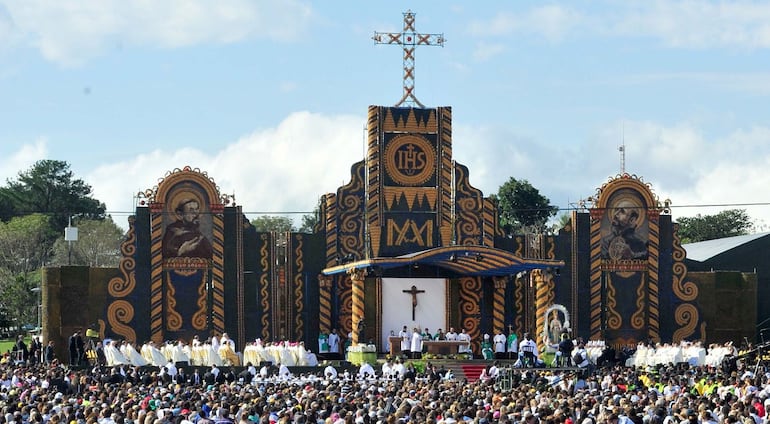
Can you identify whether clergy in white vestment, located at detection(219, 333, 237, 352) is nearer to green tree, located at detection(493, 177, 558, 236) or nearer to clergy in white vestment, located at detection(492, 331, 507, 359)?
clergy in white vestment, located at detection(492, 331, 507, 359)

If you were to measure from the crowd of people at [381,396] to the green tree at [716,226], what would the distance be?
5375 centimetres

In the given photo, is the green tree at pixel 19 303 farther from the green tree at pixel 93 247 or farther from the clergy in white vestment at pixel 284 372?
the clergy in white vestment at pixel 284 372

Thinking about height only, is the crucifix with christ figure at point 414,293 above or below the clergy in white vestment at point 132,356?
above

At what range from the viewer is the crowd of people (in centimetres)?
2606

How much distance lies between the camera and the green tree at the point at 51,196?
103750mm

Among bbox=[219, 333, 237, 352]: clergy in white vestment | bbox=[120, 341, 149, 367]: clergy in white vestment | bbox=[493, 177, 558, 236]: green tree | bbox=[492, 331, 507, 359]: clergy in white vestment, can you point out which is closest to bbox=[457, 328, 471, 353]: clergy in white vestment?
bbox=[492, 331, 507, 359]: clergy in white vestment

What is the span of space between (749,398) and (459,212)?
91.4ft

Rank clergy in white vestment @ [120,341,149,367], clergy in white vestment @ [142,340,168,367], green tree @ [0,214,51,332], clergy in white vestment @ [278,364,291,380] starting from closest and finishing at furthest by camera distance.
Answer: clergy in white vestment @ [278,364,291,380] < clergy in white vestment @ [120,341,149,367] < clergy in white vestment @ [142,340,168,367] < green tree @ [0,214,51,332]

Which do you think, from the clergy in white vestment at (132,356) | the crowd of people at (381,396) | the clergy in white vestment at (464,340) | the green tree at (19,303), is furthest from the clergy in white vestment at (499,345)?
the green tree at (19,303)

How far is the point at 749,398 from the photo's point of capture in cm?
2842

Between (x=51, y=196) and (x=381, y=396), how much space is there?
7903 cm

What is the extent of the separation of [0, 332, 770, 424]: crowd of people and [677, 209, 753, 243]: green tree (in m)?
53.7

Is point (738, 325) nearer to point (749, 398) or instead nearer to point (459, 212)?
point (459, 212)

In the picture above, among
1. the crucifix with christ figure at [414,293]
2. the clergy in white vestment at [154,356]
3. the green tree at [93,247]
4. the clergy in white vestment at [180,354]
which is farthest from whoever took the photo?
the green tree at [93,247]
